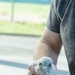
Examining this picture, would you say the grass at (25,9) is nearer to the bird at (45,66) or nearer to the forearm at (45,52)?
the forearm at (45,52)

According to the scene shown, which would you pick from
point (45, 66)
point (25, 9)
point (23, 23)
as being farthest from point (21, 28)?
point (45, 66)

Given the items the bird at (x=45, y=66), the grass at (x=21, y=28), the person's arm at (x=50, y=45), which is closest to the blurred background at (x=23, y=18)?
the grass at (x=21, y=28)

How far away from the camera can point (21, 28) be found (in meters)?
5.57

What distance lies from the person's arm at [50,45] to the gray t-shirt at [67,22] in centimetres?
4

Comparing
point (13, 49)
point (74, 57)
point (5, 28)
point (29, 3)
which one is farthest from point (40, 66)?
point (5, 28)

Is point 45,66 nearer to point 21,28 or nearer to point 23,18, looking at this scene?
point 21,28

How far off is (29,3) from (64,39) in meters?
4.45

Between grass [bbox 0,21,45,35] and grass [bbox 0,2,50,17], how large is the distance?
0.79 ft

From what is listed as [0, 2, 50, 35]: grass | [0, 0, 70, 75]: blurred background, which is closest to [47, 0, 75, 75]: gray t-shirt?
[0, 0, 70, 75]: blurred background

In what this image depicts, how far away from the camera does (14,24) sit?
18.4ft

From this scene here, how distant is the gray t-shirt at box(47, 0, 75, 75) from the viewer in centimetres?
66

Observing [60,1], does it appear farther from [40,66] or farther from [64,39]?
[40,66]

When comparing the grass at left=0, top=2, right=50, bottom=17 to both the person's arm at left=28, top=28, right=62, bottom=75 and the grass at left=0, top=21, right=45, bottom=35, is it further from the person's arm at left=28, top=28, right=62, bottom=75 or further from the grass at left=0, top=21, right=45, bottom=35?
the person's arm at left=28, top=28, right=62, bottom=75

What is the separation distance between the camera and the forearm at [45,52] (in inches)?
28.3
